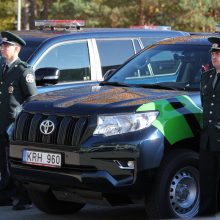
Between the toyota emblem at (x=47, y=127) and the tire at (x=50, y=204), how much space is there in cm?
94

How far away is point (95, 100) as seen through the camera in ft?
20.8

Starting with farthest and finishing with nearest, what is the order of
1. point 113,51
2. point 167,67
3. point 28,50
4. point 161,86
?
point 113,51, point 28,50, point 167,67, point 161,86

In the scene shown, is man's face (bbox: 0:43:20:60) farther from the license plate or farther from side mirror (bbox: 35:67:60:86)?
the license plate

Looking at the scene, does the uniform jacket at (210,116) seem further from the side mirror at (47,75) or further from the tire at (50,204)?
the side mirror at (47,75)

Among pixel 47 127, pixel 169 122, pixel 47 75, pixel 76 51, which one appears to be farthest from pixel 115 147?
pixel 76 51

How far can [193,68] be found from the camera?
7.08m

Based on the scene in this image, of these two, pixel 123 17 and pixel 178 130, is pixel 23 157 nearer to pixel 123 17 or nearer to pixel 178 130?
pixel 178 130

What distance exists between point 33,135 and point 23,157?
0.73 feet

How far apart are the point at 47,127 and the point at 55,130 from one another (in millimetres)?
98

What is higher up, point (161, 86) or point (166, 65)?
point (166, 65)

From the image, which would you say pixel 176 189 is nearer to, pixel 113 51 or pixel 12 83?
pixel 12 83

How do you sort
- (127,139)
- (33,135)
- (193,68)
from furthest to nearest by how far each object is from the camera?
(193,68) → (33,135) → (127,139)

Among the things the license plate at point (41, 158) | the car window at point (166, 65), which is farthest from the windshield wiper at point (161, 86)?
the license plate at point (41, 158)

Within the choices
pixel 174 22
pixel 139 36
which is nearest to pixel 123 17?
pixel 174 22
